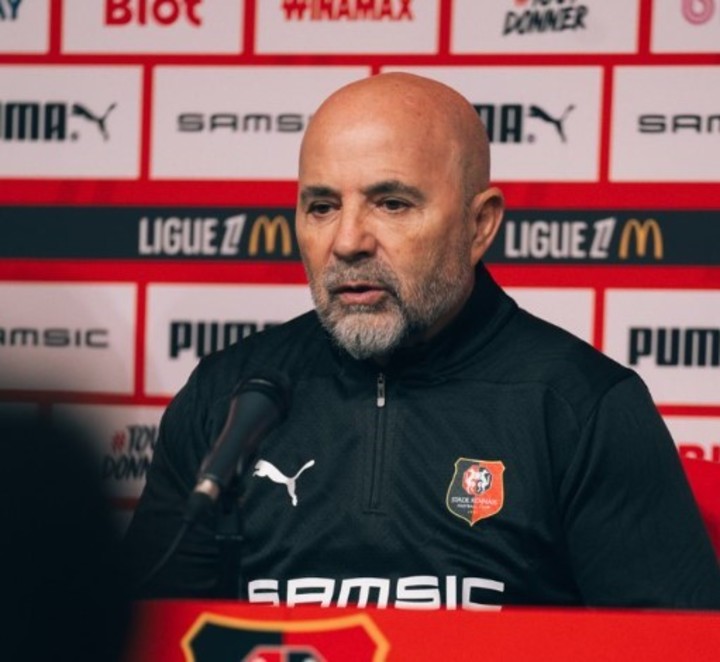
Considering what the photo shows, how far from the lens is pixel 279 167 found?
2887 millimetres

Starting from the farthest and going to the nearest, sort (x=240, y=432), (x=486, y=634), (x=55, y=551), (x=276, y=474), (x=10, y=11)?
1. (x=10, y=11)
2. (x=276, y=474)
3. (x=240, y=432)
4. (x=486, y=634)
5. (x=55, y=551)

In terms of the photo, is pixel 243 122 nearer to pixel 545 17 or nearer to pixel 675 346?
pixel 545 17

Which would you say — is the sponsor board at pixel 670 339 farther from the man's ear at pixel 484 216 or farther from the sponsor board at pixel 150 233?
the man's ear at pixel 484 216

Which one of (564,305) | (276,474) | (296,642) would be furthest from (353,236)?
(564,305)

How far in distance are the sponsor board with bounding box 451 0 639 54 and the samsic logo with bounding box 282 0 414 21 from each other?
0.11 m

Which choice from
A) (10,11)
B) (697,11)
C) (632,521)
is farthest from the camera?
(10,11)

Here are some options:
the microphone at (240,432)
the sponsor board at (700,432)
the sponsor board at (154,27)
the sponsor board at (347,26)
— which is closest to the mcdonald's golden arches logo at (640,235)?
the sponsor board at (700,432)

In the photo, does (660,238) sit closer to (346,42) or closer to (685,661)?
(346,42)

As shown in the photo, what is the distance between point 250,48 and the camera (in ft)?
9.52

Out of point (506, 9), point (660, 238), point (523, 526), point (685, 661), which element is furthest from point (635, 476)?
point (506, 9)

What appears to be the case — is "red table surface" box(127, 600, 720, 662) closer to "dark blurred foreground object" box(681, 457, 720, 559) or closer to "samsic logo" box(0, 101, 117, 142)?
"dark blurred foreground object" box(681, 457, 720, 559)

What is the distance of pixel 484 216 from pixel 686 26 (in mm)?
908

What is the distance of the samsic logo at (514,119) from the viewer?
278cm

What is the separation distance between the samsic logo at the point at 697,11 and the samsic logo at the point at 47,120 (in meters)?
1.09
